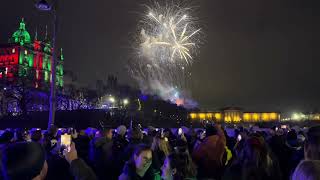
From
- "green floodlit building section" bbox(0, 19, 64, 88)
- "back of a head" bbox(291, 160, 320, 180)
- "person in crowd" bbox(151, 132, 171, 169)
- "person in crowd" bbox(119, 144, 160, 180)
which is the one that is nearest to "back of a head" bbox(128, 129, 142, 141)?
"person in crowd" bbox(151, 132, 171, 169)

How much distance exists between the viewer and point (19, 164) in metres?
2.76

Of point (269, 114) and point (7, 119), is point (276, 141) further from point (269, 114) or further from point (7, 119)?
point (269, 114)

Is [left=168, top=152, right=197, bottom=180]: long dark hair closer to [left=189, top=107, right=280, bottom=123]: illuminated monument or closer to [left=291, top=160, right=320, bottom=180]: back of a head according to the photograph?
[left=291, top=160, right=320, bottom=180]: back of a head

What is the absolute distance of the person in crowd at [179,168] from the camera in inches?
199

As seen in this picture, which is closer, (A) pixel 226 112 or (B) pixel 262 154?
(B) pixel 262 154

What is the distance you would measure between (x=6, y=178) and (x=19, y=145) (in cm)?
25

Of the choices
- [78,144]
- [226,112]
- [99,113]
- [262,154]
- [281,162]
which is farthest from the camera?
[226,112]

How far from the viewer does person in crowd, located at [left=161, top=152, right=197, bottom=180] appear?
16.6 feet

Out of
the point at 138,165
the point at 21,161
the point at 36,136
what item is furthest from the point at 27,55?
the point at 21,161

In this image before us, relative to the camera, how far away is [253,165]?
5.01 meters

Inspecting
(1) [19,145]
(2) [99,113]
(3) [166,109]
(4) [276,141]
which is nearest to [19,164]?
(1) [19,145]

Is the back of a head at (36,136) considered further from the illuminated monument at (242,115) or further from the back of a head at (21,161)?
the illuminated monument at (242,115)

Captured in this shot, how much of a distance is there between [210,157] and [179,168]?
1.83 metres

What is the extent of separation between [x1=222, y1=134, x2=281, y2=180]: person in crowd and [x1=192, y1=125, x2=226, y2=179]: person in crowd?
160 centimetres
